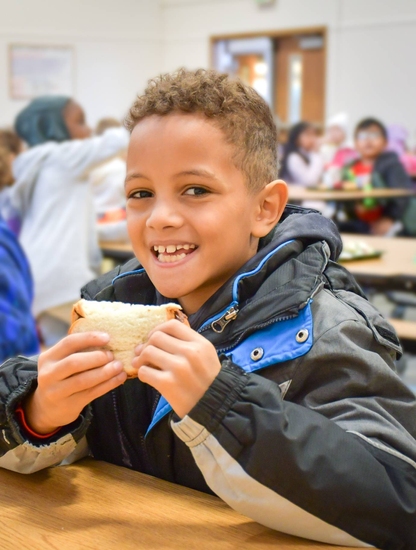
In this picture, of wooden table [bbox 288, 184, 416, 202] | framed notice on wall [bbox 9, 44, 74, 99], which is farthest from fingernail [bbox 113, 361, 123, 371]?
framed notice on wall [bbox 9, 44, 74, 99]

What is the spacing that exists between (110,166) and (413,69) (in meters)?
7.33

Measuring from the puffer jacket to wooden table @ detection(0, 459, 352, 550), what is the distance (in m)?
0.04

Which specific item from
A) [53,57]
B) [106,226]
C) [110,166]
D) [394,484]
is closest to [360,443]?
[394,484]

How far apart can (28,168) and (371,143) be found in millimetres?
4925

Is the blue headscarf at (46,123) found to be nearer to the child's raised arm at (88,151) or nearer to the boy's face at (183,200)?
the child's raised arm at (88,151)

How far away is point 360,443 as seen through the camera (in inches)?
39.3

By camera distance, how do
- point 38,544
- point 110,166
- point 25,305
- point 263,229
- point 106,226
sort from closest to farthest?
point 38,544 → point 263,229 → point 25,305 → point 106,226 → point 110,166

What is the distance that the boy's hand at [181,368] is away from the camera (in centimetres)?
94

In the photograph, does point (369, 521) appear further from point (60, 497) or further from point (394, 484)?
point (60, 497)

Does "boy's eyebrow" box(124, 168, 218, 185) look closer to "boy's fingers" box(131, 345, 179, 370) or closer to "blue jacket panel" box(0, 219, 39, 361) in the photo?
"boy's fingers" box(131, 345, 179, 370)

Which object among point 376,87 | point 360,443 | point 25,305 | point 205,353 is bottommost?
point 25,305

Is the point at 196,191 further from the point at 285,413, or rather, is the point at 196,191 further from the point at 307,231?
the point at 285,413

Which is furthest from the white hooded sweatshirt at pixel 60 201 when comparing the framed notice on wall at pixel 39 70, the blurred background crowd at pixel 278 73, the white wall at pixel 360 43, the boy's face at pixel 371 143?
the framed notice on wall at pixel 39 70

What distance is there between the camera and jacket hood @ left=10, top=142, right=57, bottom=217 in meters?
4.41
